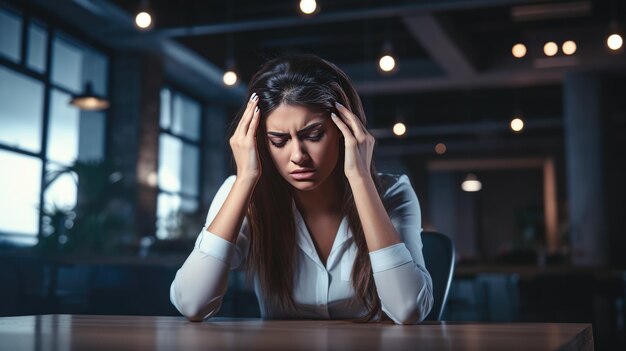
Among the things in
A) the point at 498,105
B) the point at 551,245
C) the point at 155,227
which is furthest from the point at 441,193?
the point at 155,227

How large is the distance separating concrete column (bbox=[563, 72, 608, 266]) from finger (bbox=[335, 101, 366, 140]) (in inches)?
321

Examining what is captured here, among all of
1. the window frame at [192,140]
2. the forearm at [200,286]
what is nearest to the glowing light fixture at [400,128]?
the window frame at [192,140]

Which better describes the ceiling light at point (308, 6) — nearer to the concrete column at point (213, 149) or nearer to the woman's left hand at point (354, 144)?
the woman's left hand at point (354, 144)

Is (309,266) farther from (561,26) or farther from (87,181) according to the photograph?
(561,26)

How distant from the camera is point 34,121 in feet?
24.2

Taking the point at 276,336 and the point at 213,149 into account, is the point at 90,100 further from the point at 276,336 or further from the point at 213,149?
the point at 276,336

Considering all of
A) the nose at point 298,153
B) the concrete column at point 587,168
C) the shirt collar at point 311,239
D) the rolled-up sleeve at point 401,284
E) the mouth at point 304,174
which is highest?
the concrete column at point 587,168

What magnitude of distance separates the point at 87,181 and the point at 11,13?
74.3 inches

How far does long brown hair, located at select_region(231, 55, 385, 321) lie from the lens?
157 cm

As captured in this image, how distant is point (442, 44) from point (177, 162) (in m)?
4.74

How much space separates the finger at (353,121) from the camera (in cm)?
155

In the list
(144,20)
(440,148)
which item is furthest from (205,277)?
(440,148)

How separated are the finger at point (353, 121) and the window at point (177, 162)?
26.4ft

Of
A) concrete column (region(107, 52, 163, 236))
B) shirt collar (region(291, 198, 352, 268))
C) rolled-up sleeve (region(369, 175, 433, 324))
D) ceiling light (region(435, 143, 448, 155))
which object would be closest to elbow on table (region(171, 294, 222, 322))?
shirt collar (region(291, 198, 352, 268))
